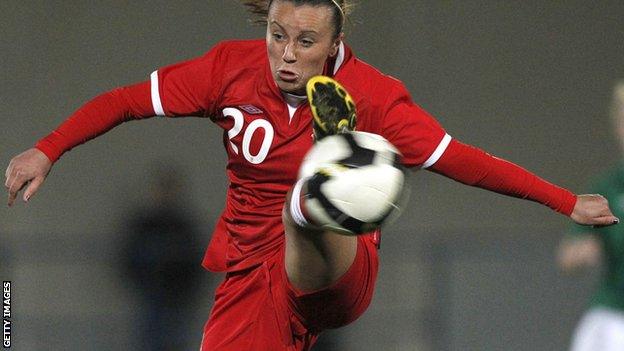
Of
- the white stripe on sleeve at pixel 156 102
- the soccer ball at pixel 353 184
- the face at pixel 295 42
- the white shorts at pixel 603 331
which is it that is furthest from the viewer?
the white shorts at pixel 603 331

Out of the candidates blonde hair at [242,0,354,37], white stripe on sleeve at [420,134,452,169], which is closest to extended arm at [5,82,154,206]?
blonde hair at [242,0,354,37]

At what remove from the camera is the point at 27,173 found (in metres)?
2.49

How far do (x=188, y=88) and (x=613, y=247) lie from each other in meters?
1.32

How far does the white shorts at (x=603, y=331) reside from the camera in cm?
325

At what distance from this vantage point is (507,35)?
16.4 ft

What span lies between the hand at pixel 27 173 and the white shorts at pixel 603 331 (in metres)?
1.63

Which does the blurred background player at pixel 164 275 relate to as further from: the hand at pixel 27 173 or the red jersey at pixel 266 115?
the hand at pixel 27 173

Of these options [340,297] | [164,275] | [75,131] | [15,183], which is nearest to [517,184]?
[340,297]

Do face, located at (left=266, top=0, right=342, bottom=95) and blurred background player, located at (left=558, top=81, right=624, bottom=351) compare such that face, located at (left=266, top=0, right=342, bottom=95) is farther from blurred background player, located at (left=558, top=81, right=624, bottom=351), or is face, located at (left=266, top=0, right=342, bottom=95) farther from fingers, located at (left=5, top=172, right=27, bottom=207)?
blurred background player, located at (left=558, top=81, right=624, bottom=351)

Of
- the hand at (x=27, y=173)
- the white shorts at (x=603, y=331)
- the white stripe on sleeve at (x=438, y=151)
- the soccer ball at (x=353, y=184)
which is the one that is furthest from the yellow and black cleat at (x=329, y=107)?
the white shorts at (x=603, y=331)

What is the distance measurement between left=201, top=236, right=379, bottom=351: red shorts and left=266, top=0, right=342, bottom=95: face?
41cm

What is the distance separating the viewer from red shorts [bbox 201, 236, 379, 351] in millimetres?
2691

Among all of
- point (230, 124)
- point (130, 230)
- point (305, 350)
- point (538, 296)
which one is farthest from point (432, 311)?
point (230, 124)

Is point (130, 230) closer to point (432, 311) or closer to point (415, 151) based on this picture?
point (432, 311)
